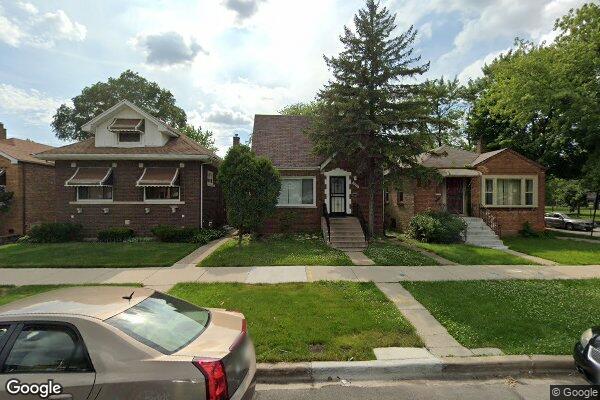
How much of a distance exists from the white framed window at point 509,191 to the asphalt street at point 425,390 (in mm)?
16500

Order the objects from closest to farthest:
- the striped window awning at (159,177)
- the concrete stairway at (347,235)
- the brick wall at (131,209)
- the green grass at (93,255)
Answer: the green grass at (93,255) < the concrete stairway at (347,235) < the striped window awning at (159,177) < the brick wall at (131,209)

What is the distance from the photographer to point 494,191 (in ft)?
63.7

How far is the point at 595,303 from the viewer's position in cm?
735

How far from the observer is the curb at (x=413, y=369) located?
4.69m

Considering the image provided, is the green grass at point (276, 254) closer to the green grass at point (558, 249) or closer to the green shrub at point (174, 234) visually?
the green shrub at point (174, 234)

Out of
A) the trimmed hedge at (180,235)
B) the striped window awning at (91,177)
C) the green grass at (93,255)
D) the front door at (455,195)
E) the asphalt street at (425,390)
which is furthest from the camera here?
the front door at (455,195)

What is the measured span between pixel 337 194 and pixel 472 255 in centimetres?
708

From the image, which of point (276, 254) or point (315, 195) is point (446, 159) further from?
point (276, 254)

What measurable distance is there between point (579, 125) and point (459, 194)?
25.1ft

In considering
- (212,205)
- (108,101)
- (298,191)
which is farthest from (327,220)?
(108,101)

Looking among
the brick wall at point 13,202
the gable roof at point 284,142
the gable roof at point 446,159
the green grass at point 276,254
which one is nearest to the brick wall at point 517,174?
the gable roof at point 446,159

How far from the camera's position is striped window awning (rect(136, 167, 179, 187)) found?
16.2 m

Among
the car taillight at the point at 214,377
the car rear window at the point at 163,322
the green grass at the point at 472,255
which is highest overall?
the car rear window at the point at 163,322

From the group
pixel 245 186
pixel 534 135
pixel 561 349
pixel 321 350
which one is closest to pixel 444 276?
pixel 561 349
